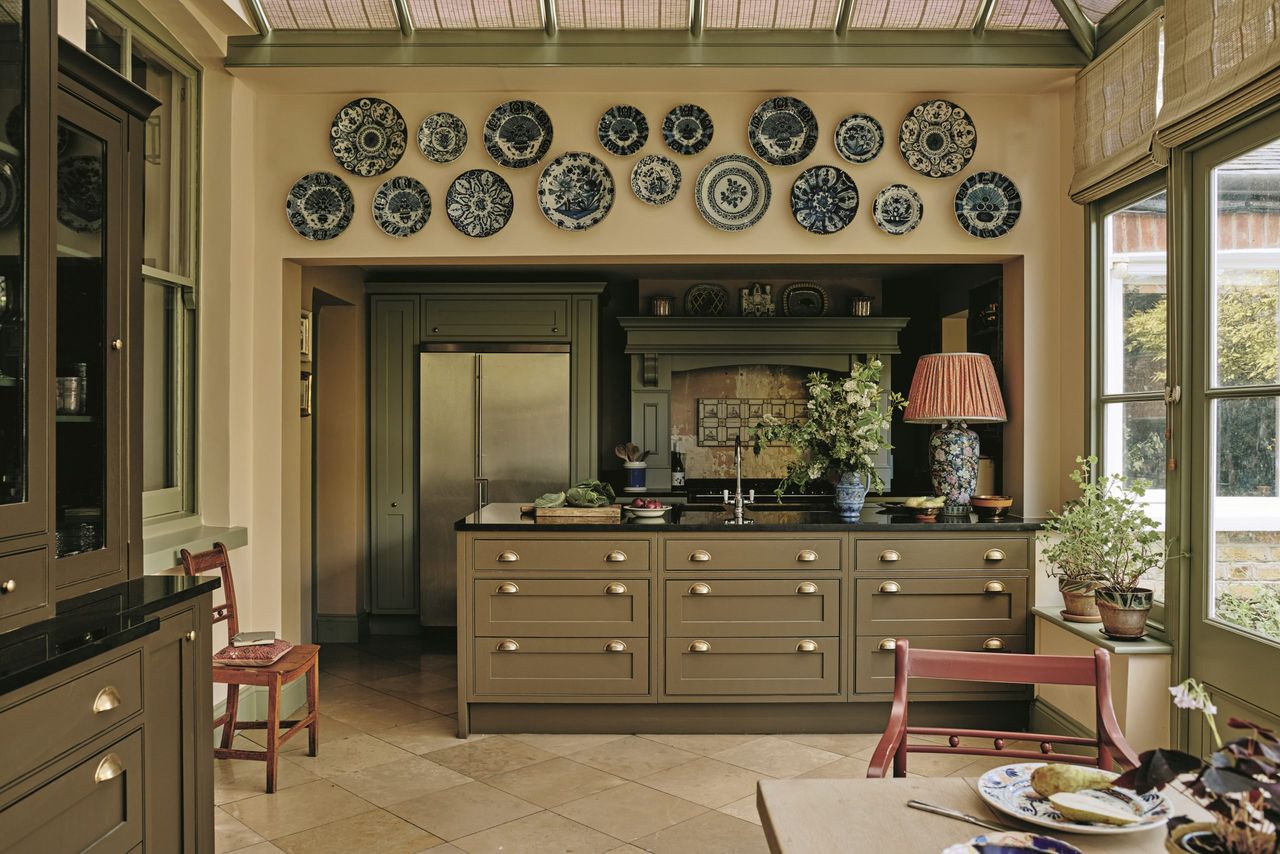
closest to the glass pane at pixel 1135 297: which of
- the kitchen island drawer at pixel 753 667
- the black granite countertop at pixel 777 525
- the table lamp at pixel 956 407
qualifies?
the table lamp at pixel 956 407

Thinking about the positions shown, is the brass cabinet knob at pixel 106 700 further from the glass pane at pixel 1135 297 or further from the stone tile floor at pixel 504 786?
the glass pane at pixel 1135 297

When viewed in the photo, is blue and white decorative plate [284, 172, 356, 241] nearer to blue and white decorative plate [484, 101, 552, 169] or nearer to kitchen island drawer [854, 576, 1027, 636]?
blue and white decorative plate [484, 101, 552, 169]

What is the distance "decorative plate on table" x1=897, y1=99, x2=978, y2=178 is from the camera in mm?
4148

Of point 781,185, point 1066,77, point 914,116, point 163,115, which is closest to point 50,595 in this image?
point 163,115

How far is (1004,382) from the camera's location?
4371 mm

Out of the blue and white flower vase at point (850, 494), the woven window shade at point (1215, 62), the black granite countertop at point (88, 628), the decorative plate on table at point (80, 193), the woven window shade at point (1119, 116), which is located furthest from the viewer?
the blue and white flower vase at point (850, 494)

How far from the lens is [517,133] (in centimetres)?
419

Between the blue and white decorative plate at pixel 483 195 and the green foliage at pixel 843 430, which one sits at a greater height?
the blue and white decorative plate at pixel 483 195

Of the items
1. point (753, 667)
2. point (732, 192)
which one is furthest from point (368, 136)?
point (753, 667)

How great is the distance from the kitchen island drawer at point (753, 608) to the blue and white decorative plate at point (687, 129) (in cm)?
197

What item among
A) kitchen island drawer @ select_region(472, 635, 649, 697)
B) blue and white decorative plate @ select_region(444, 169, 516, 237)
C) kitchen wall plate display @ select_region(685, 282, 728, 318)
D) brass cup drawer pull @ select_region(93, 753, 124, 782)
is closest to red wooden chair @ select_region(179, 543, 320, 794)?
kitchen island drawer @ select_region(472, 635, 649, 697)

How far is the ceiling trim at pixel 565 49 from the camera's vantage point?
390 cm

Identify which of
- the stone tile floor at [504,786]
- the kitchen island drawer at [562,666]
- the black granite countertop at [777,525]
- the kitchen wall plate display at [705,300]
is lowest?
the stone tile floor at [504,786]

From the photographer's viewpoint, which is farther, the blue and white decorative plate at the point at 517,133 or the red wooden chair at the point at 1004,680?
the blue and white decorative plate at the point at 517,133
